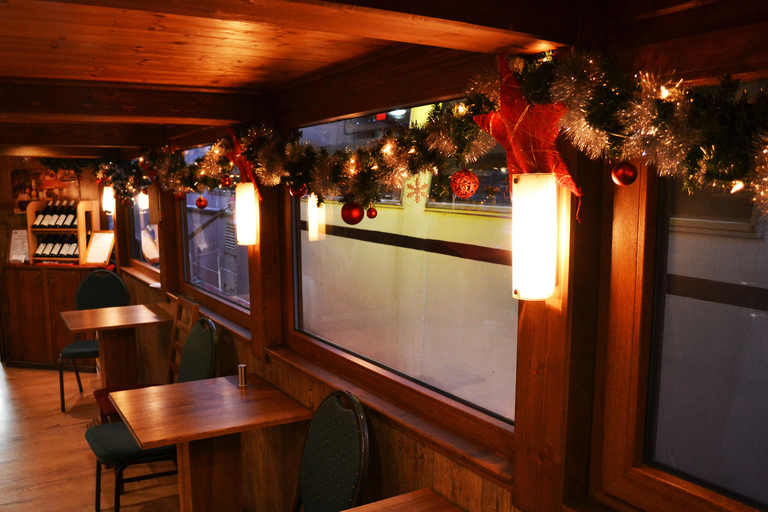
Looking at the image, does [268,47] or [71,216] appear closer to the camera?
[268,47]

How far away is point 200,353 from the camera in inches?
139

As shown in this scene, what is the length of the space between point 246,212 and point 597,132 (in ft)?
6.77

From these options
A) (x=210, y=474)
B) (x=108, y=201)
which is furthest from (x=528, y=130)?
(x=108, y=201)

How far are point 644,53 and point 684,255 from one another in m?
0.47

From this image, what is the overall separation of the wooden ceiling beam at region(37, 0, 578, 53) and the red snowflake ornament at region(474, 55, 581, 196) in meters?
0.11

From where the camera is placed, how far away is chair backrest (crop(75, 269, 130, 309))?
5508 millimetres

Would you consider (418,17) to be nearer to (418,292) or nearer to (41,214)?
(418,292)

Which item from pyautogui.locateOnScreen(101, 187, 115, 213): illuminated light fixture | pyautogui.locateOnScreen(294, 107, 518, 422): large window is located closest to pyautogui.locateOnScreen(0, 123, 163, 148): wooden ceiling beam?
pyautogui.locateOnScreen(101, 187, 115, 213): illuminated light fixture

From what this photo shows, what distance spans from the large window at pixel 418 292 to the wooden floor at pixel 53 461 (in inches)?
68.0

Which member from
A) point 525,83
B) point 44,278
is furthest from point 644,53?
point 44,278

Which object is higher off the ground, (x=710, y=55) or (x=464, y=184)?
(x=710, y=55)

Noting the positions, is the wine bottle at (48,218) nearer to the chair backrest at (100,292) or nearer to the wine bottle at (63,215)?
the wine bottle at (63,215)

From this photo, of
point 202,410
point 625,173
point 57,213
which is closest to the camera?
point 625,173

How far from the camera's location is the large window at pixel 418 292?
214 cm
